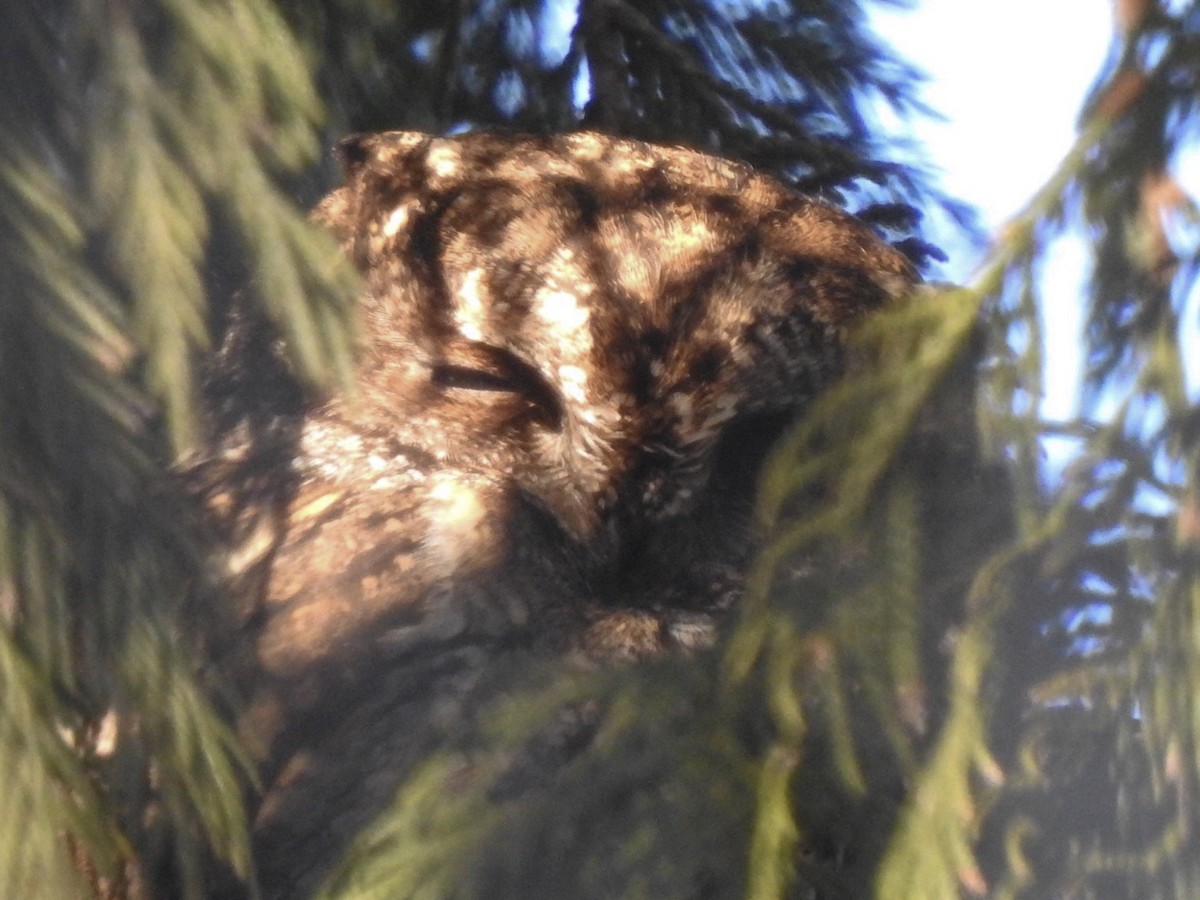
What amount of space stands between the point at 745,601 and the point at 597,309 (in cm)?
61

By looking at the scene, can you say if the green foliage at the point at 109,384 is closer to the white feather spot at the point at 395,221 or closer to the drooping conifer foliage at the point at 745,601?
the drooping conifer foliage at the point at 745,601

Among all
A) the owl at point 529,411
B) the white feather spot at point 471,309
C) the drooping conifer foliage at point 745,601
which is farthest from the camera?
the white feather spot at point 471,309

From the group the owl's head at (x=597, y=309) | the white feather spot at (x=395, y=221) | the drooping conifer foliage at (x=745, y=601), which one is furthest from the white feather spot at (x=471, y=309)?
the drooping conifer foliage at (x=745, y=601)

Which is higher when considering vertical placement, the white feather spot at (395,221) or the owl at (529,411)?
the white feather spot at (395,221)

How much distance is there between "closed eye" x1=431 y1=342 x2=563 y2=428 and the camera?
71.2 inches

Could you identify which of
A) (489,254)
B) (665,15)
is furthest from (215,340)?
(665,15)

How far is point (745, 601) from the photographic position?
119 centimetres

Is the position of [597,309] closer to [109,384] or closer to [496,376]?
[496,376]

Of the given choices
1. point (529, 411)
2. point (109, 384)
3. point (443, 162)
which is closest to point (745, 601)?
point (109, 384)

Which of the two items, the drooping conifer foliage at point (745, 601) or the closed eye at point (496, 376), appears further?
the closed eye at point (496, 376)

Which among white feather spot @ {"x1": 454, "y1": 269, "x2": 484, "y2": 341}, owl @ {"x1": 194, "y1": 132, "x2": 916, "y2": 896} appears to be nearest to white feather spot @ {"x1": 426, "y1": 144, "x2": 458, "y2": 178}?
owl @ {"x1": 194, "y1": 132, "x2": 916, "y2": 896}

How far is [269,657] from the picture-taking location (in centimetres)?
157

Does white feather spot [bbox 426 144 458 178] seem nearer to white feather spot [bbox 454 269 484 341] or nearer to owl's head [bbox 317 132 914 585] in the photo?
owl's head [bbox 317 132 914 585]

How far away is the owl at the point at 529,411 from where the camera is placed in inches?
64.4
